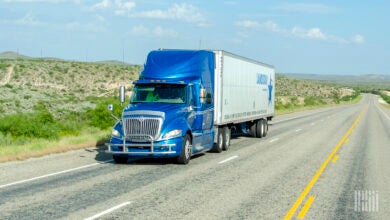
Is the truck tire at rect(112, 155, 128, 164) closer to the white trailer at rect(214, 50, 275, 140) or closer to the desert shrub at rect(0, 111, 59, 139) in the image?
the white trailer at rect(214, 50, 275, 140)

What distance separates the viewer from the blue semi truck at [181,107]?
50.6 ft

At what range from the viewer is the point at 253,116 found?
25.4 metres

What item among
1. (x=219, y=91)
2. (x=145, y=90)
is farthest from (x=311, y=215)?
(x=219, y=91)

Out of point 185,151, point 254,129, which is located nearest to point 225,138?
point 185,151

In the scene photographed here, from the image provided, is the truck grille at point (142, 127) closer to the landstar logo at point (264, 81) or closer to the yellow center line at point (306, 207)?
the yellow center line at point (306, 207)

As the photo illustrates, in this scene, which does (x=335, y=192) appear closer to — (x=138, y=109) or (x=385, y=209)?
(x=385, y=209)

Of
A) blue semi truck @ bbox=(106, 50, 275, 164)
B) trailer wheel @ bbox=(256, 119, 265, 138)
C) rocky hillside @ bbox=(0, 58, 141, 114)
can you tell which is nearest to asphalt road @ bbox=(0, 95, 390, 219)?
blue semi truck @ bbox=(106, 50, 275, 164)

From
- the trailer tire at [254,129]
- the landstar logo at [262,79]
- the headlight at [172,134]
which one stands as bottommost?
the trailer tire at [254,129]

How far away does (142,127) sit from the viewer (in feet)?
50.8

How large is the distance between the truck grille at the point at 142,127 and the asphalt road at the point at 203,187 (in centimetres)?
84

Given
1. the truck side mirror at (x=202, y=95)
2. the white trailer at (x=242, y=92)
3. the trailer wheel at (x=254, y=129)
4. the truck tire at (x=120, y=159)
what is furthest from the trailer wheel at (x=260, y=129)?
the truck tire at (x=120, y=159)

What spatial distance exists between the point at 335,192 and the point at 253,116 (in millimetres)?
13574

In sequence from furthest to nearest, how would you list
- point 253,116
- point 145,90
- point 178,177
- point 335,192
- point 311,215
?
point 253,116
point 145,90
point 178,177
point 335,192
point 311,215

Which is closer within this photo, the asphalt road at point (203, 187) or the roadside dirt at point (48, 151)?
the asphalt road at point (203, 187)
